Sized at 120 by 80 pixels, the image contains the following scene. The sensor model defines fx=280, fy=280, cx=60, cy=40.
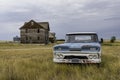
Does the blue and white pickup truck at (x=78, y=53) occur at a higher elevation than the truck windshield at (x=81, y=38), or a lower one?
lower

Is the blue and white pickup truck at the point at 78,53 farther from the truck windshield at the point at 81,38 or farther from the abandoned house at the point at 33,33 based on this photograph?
the abandoned house at the point at 33,33

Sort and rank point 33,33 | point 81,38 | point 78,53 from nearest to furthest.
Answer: point 78,53 → point 81,38 → point 33,33

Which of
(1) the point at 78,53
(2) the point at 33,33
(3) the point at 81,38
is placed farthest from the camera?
Result: (2) the point at 33,33

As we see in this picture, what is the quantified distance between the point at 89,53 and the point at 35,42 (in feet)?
235

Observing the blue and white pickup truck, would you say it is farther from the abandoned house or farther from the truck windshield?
the abandoned house

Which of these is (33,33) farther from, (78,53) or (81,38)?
(78,53)

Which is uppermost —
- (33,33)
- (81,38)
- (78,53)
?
(33,33)

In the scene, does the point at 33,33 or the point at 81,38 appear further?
the point at 33,33

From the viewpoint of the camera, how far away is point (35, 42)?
275ft

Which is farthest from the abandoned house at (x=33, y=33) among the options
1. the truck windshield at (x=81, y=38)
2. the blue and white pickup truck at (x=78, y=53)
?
the blue and white pickup truck at (x=78, y=53)

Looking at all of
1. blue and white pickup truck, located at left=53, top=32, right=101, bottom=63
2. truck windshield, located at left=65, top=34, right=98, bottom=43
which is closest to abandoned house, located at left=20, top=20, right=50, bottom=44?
truck windshield, located at left=65, top=34, right=98, bottom=43

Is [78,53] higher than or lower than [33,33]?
lower

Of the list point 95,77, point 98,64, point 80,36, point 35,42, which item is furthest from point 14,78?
point 35,42

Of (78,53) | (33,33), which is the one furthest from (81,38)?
(33,33)
